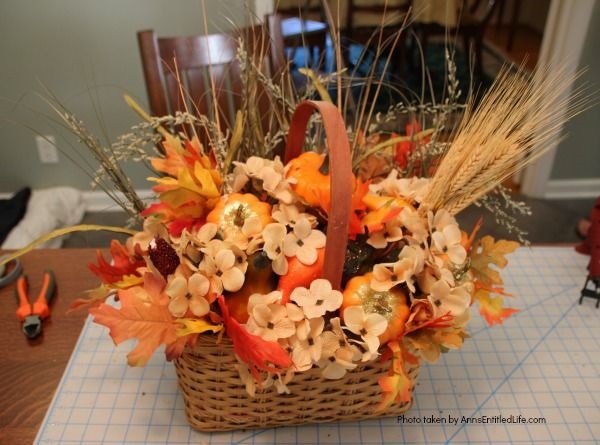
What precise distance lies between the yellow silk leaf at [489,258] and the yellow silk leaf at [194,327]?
1.12 feet

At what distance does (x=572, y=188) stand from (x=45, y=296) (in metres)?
2.24

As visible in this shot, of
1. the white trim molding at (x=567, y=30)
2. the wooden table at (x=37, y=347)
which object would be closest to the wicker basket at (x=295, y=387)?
the wooden table at (x=37, y=347)

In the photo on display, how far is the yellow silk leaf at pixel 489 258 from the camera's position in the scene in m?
0.67

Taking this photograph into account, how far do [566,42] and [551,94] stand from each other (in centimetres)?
167

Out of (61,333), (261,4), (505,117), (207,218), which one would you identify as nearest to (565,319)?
(505,117)

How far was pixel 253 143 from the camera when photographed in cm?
75

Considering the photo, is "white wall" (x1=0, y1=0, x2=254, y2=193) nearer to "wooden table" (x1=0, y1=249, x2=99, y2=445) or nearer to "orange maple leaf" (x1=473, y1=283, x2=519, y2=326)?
"wooden table" (x1=0, y1=249, x2=99, y2=445)

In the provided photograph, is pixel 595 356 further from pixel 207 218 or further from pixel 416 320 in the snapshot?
pixel 207 218

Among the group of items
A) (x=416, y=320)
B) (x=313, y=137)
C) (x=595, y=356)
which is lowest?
(x=595, y=356)

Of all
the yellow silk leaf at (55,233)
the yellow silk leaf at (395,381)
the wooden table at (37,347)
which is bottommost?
the wooden table at (37,347)

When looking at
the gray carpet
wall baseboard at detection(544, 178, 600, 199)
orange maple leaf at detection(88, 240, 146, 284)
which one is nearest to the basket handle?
orange maple leaf at detection(88, 240, 146, 284)

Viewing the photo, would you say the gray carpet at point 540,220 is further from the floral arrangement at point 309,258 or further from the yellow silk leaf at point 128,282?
the yellow silk leaf at point 128,282

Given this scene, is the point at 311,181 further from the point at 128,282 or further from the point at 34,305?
the point at 34,305

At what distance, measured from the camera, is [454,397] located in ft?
2.38
